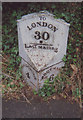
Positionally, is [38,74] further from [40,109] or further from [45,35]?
[45,35]

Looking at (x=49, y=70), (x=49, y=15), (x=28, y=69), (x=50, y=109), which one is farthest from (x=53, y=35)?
(x=50, y=109)

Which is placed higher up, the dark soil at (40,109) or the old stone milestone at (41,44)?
the old stone milestone at (41,44)

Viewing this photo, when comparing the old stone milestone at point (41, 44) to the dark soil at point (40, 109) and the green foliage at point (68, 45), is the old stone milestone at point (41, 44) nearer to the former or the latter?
the green foliage at point (68, 45)

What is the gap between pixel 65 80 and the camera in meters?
3.35

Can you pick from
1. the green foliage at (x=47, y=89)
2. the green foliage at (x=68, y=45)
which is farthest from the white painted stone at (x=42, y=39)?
the green foliage at (x=47, y=89)

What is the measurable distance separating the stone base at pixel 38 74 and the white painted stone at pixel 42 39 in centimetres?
11

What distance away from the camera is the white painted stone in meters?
2.75

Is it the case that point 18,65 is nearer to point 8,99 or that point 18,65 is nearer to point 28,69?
point 28,69

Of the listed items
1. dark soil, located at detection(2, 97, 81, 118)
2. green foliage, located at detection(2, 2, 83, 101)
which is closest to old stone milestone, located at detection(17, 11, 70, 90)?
green foliage, located at detection(2, 2, 83, 101)

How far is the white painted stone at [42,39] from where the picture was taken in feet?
9.02

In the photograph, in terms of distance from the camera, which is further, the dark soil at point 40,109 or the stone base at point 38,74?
the stone base at point 38,74

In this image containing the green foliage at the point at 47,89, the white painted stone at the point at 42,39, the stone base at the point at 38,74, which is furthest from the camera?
the green foliage at the point at 47,89

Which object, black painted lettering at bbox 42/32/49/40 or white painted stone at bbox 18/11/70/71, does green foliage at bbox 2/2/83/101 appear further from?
black painted lettering at bbox 42/32/49/40

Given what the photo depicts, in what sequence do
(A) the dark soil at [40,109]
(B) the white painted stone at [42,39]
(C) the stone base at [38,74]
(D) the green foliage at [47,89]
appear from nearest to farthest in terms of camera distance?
(B) the white painted stone at [42,39], (A) the dark soil at [40,109], (C) the stone base at [38,74], (D) the green foliage at [47,89]
